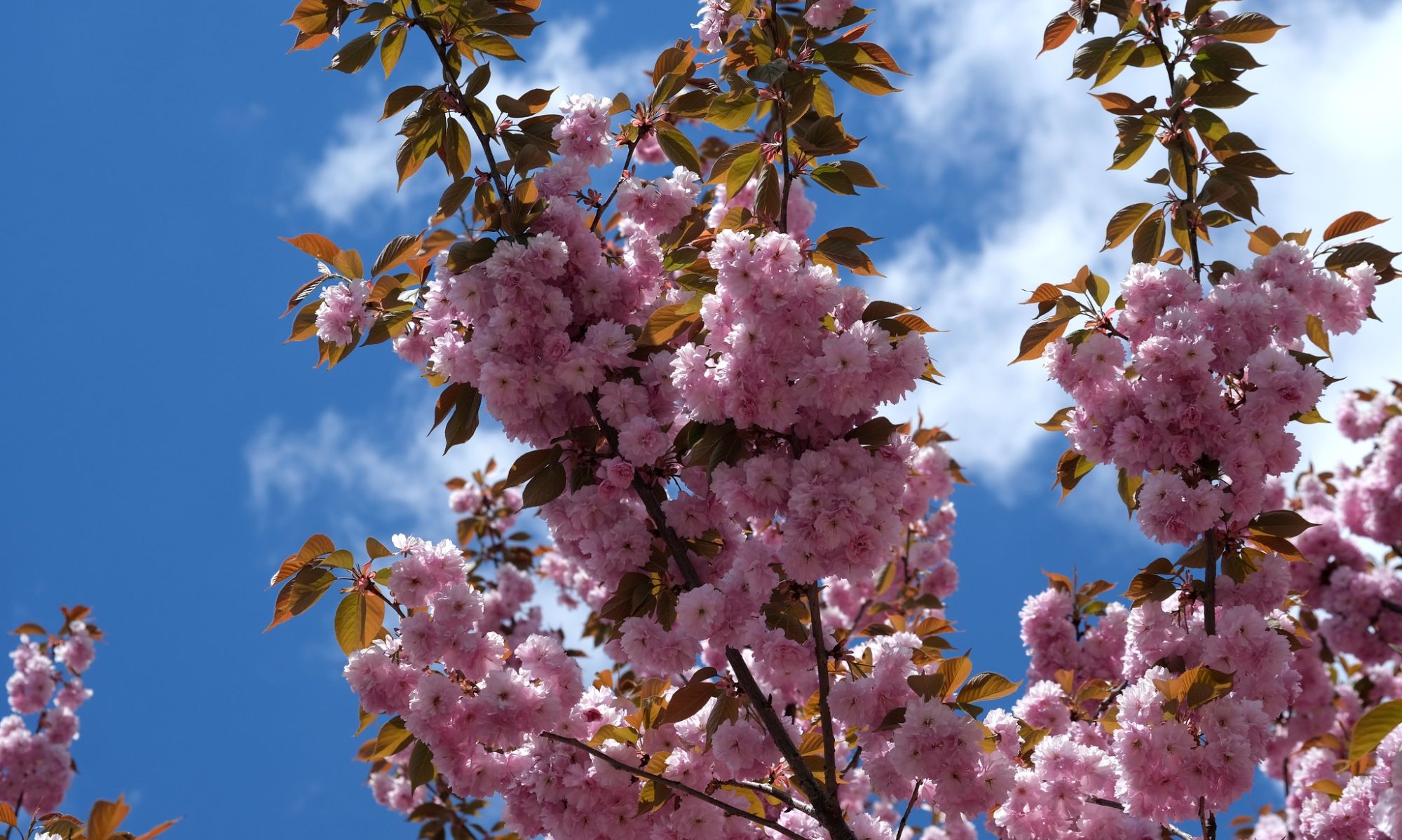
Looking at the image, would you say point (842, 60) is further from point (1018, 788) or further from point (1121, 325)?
point (1018, 788)

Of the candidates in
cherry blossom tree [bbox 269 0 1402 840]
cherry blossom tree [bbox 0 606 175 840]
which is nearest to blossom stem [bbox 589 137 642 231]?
cherry blossom tree [bbox 269 0 1402 840]

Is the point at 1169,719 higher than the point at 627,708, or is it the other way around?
the point at 627,708

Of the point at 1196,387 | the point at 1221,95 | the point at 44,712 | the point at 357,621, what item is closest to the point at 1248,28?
the point at 1221,95

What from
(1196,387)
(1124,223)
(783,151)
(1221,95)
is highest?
(1221,95)

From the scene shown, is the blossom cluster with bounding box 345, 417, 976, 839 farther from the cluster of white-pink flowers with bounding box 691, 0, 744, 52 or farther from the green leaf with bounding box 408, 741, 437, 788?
the cluster of white-pink flowers with bounding box 691, 0, 744, 52

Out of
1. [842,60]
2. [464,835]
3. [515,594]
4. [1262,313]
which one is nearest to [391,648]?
[842,60]

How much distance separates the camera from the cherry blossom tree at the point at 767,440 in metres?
2.49

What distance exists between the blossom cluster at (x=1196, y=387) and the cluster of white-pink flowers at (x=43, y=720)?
7.74 meters

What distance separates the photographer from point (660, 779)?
2.54 m

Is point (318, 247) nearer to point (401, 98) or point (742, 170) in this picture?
point (401, 98)

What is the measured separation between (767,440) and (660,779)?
0.89m

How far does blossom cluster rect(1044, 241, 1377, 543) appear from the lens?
2756 millimetres

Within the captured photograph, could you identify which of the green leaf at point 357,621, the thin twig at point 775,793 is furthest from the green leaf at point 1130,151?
the green leaf at point 357,621

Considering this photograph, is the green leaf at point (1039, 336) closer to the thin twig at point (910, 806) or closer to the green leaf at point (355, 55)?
the thin twig at point (910, 806)
